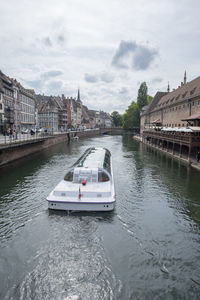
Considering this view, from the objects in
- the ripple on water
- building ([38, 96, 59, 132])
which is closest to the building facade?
the ripple on water

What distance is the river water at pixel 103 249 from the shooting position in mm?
6434

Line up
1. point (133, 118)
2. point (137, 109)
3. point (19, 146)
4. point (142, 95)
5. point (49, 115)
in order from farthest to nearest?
1. point (133, 118)
2. point (137, 109)
3. point (49, 115)
4. point (142, 95)
5. point (19, 146)

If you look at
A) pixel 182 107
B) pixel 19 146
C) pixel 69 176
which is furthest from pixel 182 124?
pixel 69 176

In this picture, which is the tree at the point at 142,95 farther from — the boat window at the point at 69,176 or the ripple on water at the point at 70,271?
the ripple on water at the point at 70,271

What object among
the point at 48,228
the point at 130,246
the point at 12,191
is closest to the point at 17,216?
the point at 48,228

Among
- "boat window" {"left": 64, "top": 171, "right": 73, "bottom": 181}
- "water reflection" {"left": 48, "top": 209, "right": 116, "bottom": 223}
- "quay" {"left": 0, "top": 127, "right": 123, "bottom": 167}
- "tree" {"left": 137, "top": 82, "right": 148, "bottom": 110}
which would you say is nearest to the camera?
"water reflection" {"left": 48, "top": 209, "right": 116, "bottom": 223}

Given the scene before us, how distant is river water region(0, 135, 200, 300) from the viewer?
6.43 meters

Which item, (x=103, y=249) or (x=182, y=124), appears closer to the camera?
(x=103, y=249)

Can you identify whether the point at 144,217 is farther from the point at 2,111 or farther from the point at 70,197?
the point at 2,111

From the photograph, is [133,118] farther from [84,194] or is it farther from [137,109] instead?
[84,194]

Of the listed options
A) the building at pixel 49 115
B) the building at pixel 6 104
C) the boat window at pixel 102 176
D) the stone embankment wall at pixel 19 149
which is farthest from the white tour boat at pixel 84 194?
the building at pixel 49 115

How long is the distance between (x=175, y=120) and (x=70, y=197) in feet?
123

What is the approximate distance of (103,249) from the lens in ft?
27.0

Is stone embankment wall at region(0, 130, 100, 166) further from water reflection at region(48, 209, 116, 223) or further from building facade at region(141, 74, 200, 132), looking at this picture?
building facade at region(141, 74, 200, 132)
